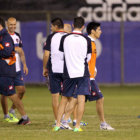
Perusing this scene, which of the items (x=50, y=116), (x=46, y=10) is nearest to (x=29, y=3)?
(x=46, y=10)

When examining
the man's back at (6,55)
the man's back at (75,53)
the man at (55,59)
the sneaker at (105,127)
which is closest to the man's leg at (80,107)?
the man's back at (75,53)

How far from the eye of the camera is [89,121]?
12.4 metres

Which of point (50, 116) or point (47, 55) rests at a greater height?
point (47, 55)

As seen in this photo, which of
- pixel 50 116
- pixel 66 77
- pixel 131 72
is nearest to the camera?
pixel 66 77

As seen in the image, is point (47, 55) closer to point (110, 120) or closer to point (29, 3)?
point (110, 120)

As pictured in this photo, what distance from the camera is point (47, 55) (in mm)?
11352

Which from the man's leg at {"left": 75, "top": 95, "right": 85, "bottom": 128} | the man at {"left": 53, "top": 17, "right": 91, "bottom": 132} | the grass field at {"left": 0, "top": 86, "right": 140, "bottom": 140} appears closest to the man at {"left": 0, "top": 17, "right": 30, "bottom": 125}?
the grass field at {"left": 0, "top": 86, "right": 140, "bottom": 140}

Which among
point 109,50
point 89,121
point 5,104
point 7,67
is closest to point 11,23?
point 7,67

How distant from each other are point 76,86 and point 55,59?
1.11m

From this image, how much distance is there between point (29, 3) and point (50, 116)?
11560mm

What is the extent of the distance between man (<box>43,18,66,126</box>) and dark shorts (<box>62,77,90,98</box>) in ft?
2.98

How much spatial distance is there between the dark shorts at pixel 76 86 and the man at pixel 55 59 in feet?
2.98

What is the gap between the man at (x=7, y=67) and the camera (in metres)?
11.7

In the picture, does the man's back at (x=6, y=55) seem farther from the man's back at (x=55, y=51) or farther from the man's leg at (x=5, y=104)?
the man's leg at (x=5, y=104)
